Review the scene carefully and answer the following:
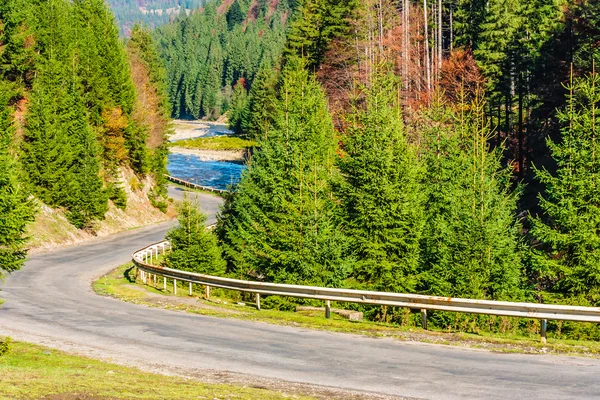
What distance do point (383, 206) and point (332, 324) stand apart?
7766 mm

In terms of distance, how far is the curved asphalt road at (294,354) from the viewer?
11.7m

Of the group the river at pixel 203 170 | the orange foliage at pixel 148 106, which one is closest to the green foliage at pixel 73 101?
the orange foliage at pixel 148 106

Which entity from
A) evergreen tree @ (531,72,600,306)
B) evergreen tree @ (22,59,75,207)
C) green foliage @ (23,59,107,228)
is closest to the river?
green foliage @ (23,59,107,228)

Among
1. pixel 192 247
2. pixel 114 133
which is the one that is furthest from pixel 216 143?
pixel 192 247

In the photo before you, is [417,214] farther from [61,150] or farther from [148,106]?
[148,106]

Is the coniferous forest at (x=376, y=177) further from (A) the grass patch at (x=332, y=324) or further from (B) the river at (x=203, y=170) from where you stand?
(B) the river at (x=203, y=170)

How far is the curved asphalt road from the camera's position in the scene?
11.7 meters

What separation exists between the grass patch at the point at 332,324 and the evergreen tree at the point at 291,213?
100 inches

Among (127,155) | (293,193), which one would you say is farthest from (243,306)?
(127,155)

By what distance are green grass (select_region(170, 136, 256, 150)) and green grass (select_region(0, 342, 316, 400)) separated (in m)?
110

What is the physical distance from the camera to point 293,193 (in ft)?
87.5

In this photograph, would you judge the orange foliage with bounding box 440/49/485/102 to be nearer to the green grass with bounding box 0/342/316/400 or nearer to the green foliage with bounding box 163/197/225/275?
the green foliage with bounding box 163/197/225/275

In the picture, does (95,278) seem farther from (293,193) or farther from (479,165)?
(479,165)

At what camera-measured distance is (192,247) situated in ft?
102
